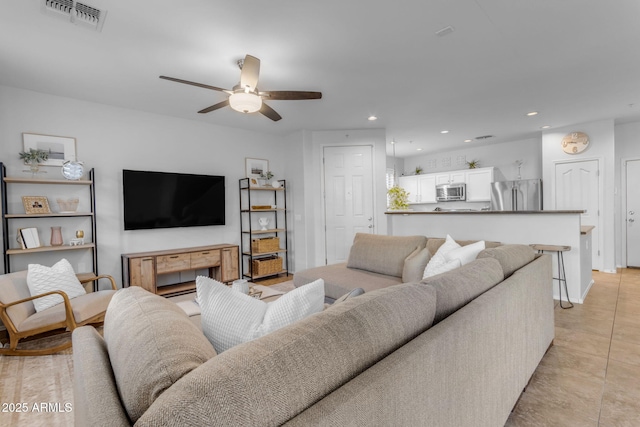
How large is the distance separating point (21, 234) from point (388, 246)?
3.98m

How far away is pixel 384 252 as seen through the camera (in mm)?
3201

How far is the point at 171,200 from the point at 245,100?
256 cm

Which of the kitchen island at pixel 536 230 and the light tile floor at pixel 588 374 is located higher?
the kitchen island at pixel 536 230

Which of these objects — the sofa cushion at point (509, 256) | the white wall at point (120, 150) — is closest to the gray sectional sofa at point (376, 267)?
the sofa cushion at point (509, 256)

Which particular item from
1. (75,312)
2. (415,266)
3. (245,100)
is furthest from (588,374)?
(75,312)

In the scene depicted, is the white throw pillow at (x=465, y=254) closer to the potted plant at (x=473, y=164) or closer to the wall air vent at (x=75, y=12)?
the wall air vent at (x=75, y=12)

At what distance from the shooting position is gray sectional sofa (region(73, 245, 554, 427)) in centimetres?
58

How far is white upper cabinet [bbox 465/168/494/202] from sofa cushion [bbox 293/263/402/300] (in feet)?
15.8

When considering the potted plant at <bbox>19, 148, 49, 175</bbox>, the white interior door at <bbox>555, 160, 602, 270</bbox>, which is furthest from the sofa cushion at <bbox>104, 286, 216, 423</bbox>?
the white interior door at <bbox>555, 160, 602, 270</bbox>

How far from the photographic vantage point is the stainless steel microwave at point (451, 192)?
7047mm

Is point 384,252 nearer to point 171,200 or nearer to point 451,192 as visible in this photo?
point 171,200

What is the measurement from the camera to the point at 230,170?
524 cm

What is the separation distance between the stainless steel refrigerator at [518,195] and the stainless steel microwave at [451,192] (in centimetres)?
65

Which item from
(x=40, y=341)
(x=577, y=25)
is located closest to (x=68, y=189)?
(x=40, y=341)
